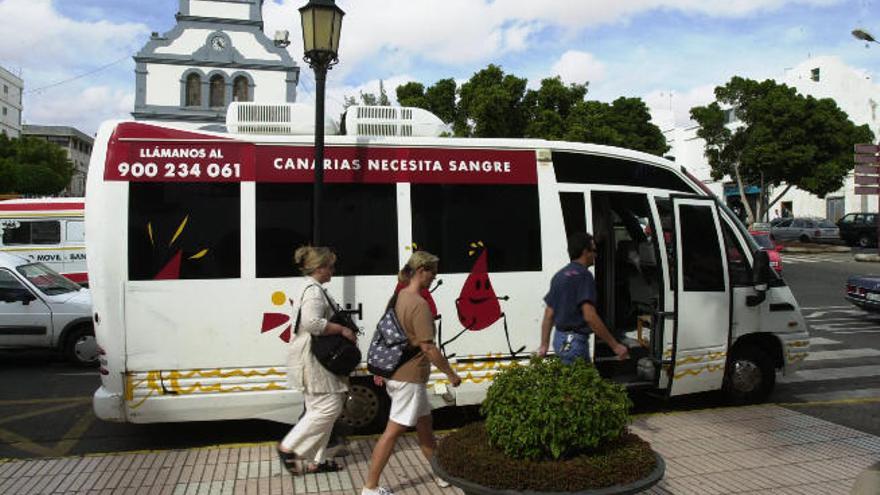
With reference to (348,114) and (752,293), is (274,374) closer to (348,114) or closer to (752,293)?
(348,114)

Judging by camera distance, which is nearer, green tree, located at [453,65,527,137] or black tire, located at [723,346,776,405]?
black tire, located at [723,346,776,405]

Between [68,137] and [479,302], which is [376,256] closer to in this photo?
[479,302]

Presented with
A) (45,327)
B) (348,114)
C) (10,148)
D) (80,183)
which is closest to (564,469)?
(348,114)

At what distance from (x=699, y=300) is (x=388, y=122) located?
350cm

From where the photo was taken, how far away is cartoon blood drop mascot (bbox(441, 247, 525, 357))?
242 inches

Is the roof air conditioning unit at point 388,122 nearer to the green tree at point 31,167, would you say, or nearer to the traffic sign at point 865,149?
the traffic sign at point 865,149

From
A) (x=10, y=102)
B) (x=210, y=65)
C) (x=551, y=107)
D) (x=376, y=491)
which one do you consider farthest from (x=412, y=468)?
(x=10, y=102)

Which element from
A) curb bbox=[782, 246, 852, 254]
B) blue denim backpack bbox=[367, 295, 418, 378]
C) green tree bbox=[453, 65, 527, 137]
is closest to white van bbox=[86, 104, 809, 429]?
blue denim backpack bbox=[367, 295, 418, 378]

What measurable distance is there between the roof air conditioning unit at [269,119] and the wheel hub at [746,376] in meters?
4.92

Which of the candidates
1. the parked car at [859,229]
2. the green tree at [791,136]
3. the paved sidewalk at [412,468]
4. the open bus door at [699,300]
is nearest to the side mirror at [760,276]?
the open bus door at [699,300]

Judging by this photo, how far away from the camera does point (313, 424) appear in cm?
494

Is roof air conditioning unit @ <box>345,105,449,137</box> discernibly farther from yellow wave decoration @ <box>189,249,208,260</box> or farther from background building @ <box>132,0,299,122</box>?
background building @ <box>132,0,299,122</box>

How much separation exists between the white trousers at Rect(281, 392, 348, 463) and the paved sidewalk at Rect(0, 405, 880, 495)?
0.27 metres

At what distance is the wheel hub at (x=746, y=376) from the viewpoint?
716cm
